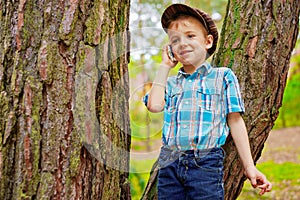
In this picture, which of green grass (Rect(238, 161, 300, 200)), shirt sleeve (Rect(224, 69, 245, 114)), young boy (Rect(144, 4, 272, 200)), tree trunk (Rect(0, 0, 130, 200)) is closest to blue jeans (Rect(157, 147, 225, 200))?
young boy (Rect(144, 4, 272, 200))

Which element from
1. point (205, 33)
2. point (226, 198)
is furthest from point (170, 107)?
point (226, 198)

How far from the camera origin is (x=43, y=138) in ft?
5.30

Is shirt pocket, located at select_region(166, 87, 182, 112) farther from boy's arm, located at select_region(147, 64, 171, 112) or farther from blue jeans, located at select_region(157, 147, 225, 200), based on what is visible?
blue jeans, located at select_region(157, 147, 225, 200)

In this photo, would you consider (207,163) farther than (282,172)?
No

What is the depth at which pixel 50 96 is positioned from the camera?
5.33 ft

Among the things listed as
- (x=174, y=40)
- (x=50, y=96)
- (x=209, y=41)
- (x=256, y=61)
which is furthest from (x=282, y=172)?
(x=50, y=96)

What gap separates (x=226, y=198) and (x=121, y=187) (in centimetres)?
68

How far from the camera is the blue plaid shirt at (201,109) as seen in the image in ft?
6.06

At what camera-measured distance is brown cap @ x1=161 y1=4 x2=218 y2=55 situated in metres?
1.90

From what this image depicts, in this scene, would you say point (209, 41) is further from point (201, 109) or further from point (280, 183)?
point (280, 183)

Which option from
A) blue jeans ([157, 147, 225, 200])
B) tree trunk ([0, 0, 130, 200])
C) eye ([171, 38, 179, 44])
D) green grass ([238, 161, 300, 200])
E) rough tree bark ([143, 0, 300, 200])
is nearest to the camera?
tree trunk ([0, 0, 130, 200])

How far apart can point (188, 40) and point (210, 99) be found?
303 mm

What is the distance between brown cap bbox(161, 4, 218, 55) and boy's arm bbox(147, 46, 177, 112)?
7.4 inches

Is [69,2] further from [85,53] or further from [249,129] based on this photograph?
[249,129]
